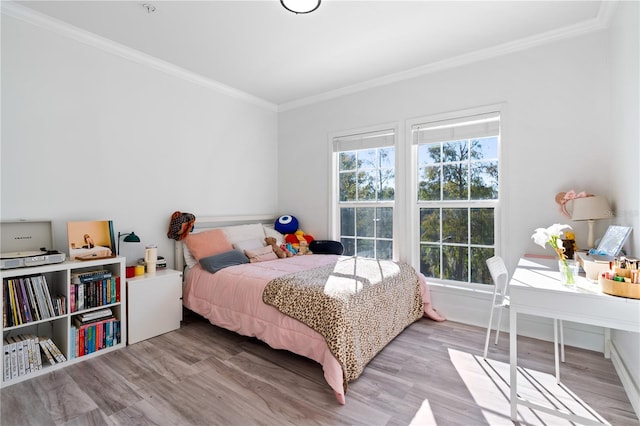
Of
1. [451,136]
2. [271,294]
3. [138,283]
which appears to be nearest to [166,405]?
[271,294]

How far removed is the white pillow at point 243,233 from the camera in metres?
3.74

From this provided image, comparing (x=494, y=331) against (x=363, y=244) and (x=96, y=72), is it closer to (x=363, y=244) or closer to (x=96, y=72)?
(x=363, y=244)

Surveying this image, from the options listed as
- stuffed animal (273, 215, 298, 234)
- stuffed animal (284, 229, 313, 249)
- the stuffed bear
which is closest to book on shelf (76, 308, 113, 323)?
the stuffed bear

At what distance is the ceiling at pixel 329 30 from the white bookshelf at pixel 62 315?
2006mm

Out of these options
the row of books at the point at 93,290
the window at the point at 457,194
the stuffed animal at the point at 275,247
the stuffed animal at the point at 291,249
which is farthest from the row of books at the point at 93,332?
the window at the point at 457,194

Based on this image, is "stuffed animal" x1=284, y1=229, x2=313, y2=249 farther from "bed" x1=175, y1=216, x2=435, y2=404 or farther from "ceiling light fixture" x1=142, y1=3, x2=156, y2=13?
"ceiling light fixture" x1=142, y1=3, x2=156, y2=13

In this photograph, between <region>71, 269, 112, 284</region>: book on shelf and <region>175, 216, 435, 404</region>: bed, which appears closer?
<region>175, 216, 435, 404</region>: bed

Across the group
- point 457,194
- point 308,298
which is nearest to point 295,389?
point 308,298

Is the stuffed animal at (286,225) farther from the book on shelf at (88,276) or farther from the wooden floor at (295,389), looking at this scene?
the book on shelf at (88,276)

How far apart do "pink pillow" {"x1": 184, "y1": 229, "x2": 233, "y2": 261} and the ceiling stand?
1.86 meters

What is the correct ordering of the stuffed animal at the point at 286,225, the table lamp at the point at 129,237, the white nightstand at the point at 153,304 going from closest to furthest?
the white nightstand at the point at 153,304
the table lamp at the point at 129,237
the stuffed animal at the point at 286,225

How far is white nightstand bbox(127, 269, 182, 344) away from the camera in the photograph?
2758 millimetres

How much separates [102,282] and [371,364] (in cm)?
228

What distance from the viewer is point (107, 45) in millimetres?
2932
